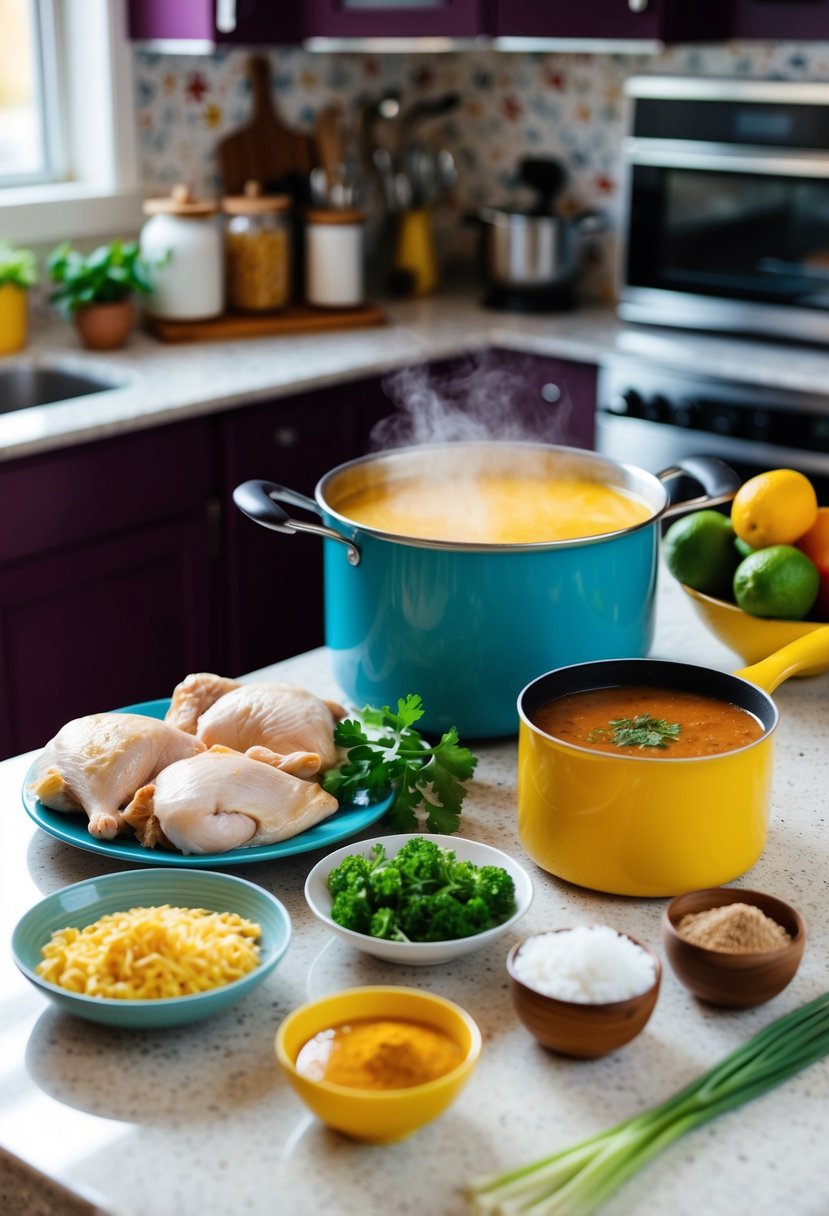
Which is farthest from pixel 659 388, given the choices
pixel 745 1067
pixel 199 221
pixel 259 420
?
pixel 745 1067

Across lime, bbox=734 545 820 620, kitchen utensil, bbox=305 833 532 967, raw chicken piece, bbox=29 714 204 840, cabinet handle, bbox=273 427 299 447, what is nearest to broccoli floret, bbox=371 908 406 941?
kitchen utensil, bbox=305 833 532 967

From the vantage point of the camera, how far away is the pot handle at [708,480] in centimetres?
140

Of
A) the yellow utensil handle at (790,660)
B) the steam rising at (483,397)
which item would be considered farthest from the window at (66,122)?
the yellow utensil handle at (790,660)

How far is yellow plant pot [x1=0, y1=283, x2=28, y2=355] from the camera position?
2932 mm

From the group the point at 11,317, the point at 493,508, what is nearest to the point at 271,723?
the point at 493,508

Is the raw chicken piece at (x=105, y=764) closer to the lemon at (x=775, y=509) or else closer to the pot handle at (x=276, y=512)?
the pot handle at (x=276, y=512)

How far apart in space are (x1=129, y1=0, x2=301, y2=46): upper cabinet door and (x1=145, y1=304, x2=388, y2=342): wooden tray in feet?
1.91

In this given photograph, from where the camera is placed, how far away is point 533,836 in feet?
3.67

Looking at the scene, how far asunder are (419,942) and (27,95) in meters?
2.79

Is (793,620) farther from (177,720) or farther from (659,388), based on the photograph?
(659,388)

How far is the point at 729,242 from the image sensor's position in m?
3.10

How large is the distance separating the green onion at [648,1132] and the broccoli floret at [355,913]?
0.23m

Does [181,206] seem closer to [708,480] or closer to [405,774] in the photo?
[708,480]

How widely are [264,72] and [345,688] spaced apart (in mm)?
2509
